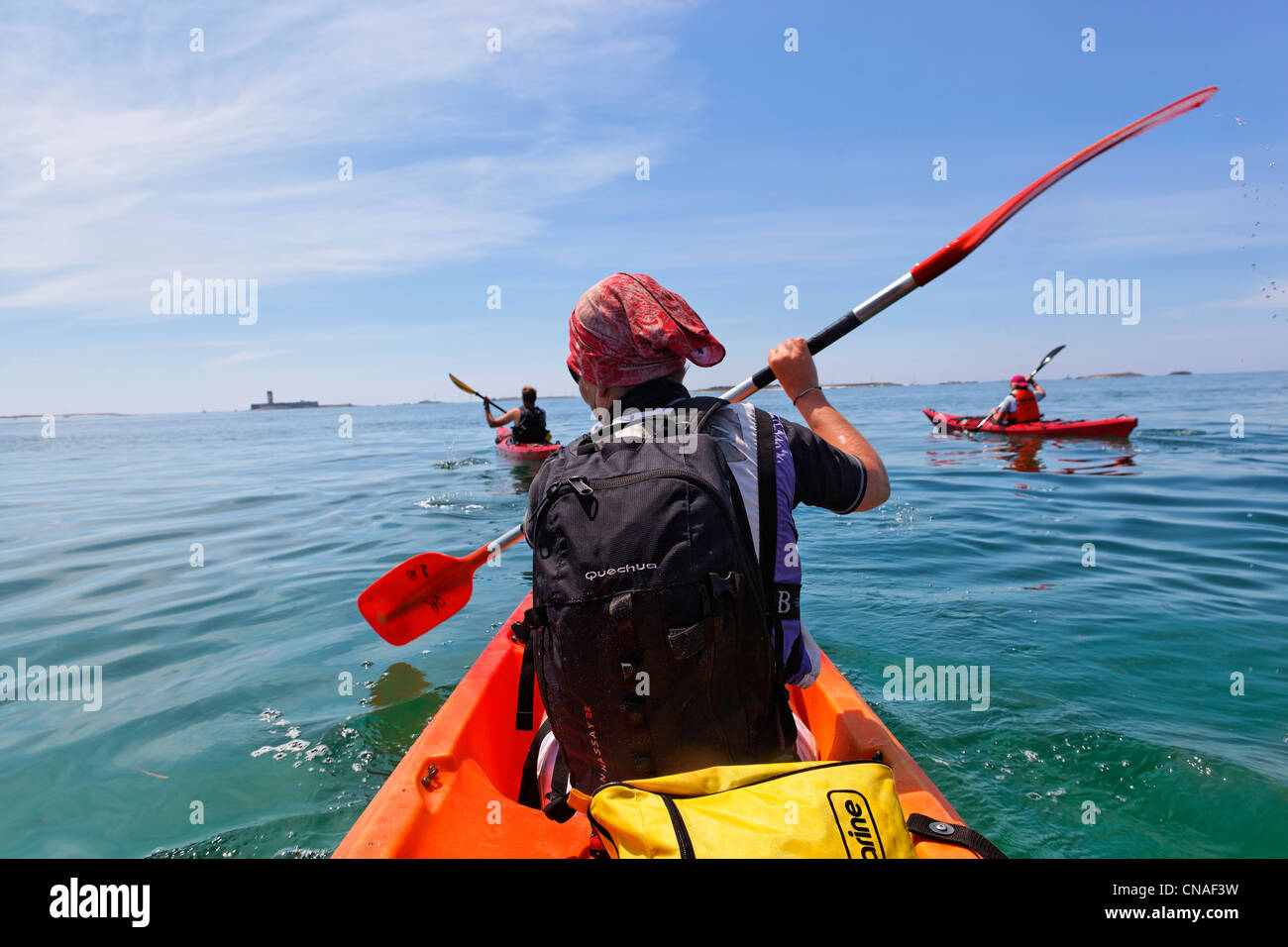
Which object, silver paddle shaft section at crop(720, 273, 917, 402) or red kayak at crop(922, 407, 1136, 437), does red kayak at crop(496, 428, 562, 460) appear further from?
red kayak at crop(922, 407, 1136, 437)

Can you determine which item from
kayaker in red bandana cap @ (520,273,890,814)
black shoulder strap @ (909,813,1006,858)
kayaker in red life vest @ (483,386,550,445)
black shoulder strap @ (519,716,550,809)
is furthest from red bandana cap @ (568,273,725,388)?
kayaker in red life vest @ (483,386,550,445)

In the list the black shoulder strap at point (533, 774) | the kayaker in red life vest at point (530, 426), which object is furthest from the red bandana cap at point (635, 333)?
the kayaker in red life vest at point (530, 426)

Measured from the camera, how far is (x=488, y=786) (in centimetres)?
288

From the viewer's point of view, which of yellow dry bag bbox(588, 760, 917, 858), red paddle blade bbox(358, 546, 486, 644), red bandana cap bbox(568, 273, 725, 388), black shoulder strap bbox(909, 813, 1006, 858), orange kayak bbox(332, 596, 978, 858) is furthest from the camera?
red paddle blade bbox(358, 546, 486, 644)

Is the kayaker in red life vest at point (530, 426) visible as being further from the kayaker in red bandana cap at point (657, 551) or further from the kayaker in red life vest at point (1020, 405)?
the kayaker in red bandana cap at point (657, 551)

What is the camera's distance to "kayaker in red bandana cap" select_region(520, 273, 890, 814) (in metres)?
1.74

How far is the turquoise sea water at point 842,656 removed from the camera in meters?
3.67

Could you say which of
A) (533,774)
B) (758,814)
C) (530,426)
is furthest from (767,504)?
(530,426)

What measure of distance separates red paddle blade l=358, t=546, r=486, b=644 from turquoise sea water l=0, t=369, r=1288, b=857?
61 centimetres

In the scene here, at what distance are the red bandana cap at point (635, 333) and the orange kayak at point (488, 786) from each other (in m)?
Result: 1.56

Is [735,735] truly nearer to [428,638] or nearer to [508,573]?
[428,638]

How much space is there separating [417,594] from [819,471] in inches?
146
